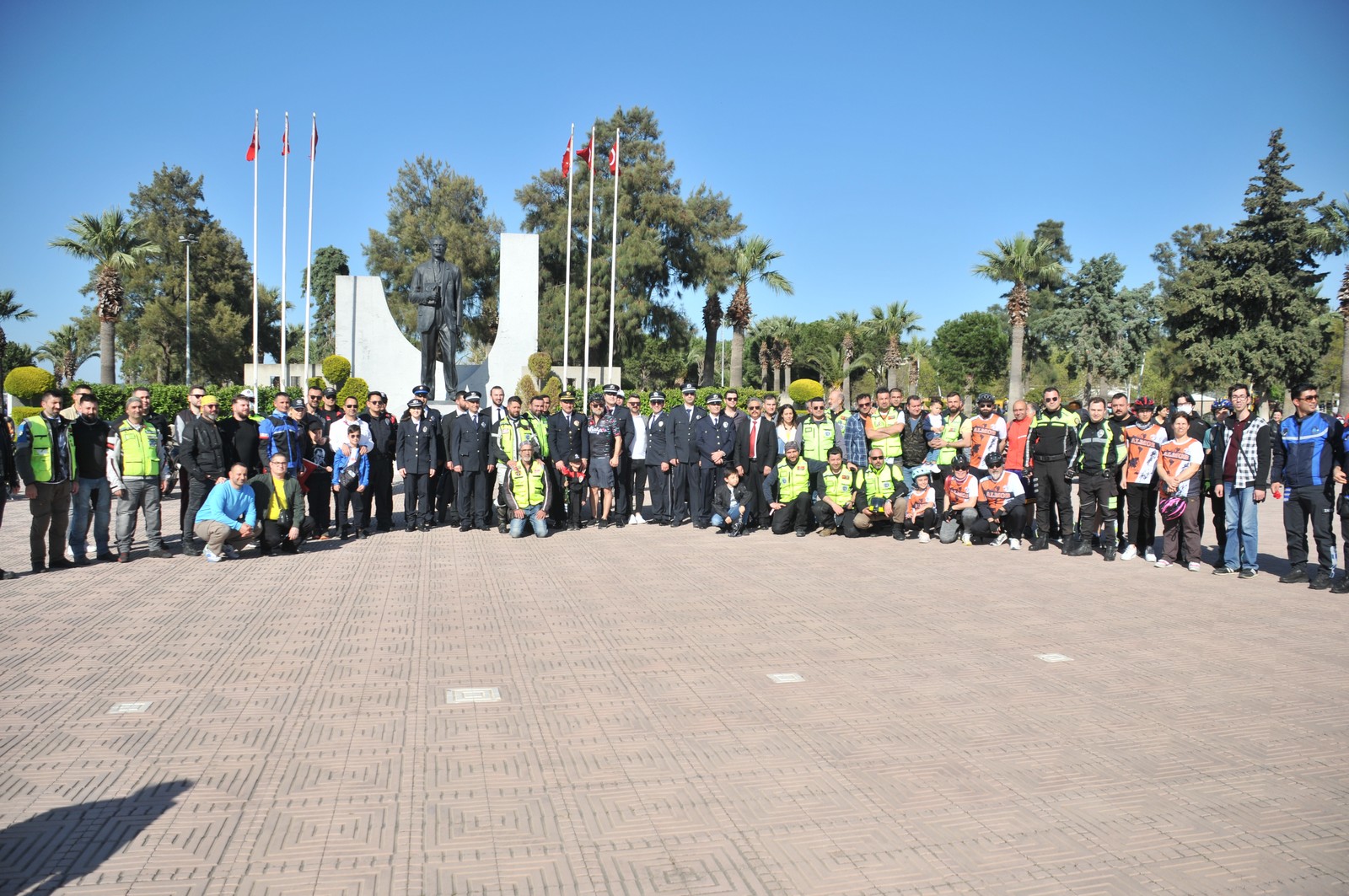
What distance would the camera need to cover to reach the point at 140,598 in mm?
7590

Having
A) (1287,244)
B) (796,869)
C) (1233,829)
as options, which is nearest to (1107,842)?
(1233,829)

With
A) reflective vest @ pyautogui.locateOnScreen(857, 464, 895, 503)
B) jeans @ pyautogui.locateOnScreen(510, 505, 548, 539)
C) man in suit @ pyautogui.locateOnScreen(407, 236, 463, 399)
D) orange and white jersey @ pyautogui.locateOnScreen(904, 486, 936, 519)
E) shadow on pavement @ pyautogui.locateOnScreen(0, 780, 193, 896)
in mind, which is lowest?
shadow on pavement @ pyautogui.locateOnScreen(0, 780, 193, 896)

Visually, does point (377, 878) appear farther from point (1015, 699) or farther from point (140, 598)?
point (140, 598)

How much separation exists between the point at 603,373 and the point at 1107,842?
34.7 metres

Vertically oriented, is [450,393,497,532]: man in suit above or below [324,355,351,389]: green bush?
below

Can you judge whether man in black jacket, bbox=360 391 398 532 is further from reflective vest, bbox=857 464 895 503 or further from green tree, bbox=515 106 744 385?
green tree, bbox=515 106 744 385

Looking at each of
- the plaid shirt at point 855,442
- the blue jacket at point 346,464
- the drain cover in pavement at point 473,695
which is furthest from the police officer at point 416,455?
the drain cover in pavement at point 473,695

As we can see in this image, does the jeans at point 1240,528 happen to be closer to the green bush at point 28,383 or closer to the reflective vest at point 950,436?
the reflective vest at point 950,436

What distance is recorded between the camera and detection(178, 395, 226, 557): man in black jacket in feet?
32.1

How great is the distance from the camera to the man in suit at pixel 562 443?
12.3 meters

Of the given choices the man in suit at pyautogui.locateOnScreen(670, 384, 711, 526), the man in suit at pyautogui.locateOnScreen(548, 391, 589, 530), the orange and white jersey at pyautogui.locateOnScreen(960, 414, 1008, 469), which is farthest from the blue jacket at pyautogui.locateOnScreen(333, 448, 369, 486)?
the orange and white jersey at pyautogui.locateOnScreen(960, 414, 1008, 469)

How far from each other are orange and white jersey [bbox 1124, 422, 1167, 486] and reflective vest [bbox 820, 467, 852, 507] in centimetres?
320

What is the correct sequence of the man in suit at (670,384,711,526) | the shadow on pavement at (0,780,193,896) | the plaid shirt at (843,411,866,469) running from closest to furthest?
the shadow on pavement at (0,780,193,896) → the plaid shirt at (843,411,866,469) → the man in suit at (670,384,711,526)

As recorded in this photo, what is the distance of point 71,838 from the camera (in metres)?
3.46
